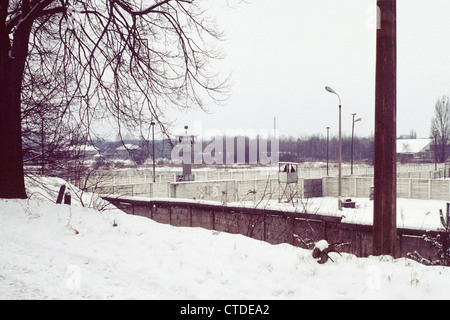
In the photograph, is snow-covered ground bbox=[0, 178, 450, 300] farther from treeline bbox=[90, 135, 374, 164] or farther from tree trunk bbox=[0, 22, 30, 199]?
treeline bbox=[90, 135, 374, 164]

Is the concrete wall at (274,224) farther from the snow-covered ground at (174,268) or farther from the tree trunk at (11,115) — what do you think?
the tree trunk at (11,115)

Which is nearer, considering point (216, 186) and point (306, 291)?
point (306, 291)

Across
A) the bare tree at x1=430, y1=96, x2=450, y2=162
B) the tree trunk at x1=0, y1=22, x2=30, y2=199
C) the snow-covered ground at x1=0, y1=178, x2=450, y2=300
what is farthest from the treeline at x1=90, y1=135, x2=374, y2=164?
the snow-covered ground at x1=0, y1=178, x2=450, y2=300

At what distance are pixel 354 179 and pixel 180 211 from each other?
989 inches

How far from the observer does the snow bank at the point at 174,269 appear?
4.48 meters

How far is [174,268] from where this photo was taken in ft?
17.7

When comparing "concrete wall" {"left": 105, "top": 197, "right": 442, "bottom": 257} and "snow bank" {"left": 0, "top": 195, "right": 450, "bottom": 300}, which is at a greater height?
"snow bank" {"left": 0, "top": 195, "right": 450, "bottom": 300}

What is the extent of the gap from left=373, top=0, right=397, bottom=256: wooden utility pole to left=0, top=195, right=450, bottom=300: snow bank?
900mm

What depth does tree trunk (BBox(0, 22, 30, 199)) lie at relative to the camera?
9656mm

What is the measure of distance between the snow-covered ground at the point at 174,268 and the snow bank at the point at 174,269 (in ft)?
0.04

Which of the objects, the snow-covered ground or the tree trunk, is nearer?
the snow-covered ground

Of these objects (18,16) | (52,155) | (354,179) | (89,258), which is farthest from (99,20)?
(354,179)

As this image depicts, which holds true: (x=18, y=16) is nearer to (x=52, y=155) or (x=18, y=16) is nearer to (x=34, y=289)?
(x=52, y=155)

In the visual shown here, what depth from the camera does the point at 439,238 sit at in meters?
8.52
